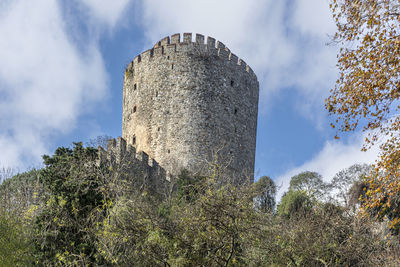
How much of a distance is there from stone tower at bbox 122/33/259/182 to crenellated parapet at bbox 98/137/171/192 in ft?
7.94

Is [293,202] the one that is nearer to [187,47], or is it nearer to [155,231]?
[187,47]

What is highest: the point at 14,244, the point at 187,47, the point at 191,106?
the point at 187,47

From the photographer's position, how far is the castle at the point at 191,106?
22.8 m

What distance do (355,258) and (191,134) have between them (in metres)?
11.9

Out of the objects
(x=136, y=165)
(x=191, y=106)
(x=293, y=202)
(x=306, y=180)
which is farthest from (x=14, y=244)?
(x=306, y=180)

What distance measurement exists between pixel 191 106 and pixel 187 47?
3.16m

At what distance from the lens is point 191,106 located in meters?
23.2

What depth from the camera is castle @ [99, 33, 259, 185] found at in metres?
22.8

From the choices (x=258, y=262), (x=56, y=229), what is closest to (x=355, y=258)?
(x=258, y=262)

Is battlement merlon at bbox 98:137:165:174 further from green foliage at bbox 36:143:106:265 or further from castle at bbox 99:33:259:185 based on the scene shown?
green foliage at bbox 36:143:106:265

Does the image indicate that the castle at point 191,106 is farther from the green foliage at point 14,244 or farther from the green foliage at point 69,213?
the green foliage at point 14,244

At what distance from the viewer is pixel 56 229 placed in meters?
10.8

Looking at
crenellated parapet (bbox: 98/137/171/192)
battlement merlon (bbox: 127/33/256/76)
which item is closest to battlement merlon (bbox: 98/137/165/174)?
crenellated parapet (bbox: 98/137/171/192)

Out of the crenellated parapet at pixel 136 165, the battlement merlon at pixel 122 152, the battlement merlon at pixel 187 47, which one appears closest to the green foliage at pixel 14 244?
the crenellated parapet at pixel 136 165
